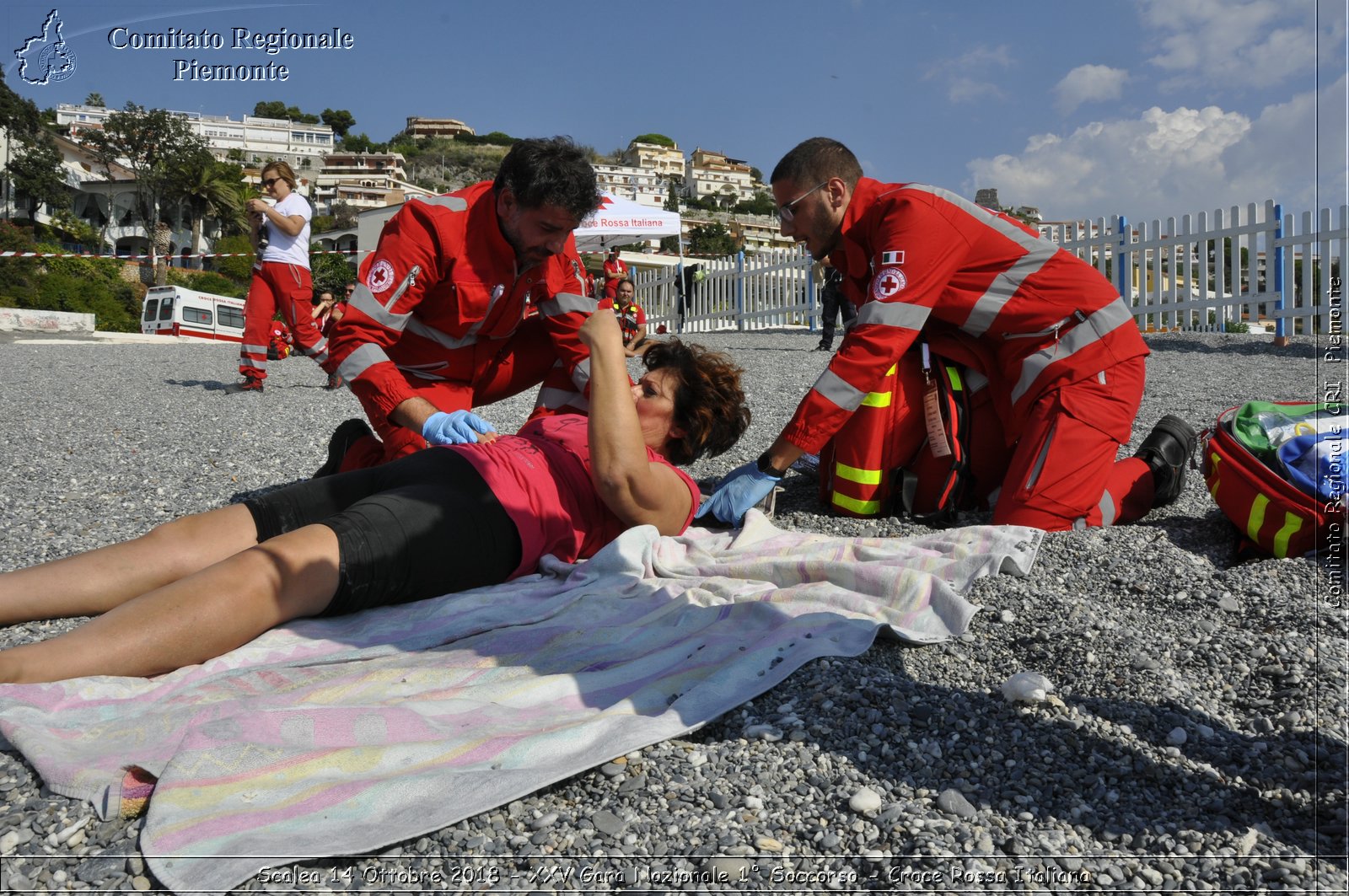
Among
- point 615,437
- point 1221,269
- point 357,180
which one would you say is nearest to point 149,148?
point 357,180

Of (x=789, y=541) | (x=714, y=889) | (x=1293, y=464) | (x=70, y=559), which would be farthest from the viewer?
(x=789, y=541)

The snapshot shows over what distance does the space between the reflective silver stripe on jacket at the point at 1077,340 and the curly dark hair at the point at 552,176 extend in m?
1.80

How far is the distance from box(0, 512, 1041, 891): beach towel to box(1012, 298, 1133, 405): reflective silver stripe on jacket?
0.73 meters

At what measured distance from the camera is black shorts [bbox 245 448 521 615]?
2.39m

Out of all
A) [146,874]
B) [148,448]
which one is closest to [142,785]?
[146,874]

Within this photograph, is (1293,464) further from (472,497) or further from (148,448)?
(148,448)

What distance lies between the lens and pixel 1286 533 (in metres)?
2.87

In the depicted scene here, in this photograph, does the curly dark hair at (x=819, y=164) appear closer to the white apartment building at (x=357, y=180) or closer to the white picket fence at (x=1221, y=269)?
the white picket fence at (x=1221, y=269)

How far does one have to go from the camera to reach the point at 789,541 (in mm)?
3178

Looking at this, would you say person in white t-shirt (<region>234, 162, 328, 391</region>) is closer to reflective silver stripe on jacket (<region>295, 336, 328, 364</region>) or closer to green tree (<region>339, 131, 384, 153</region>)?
reflective silver stripe on jacket (<region>295, 336, 328, 364</region>)

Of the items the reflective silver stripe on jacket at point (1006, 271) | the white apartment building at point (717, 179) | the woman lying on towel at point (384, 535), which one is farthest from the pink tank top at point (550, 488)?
the white apartment building at point (717, 179)

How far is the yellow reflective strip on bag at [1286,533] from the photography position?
2.85 meters

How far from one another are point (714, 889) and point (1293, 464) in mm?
2597

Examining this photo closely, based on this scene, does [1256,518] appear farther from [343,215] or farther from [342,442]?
[343,215]
